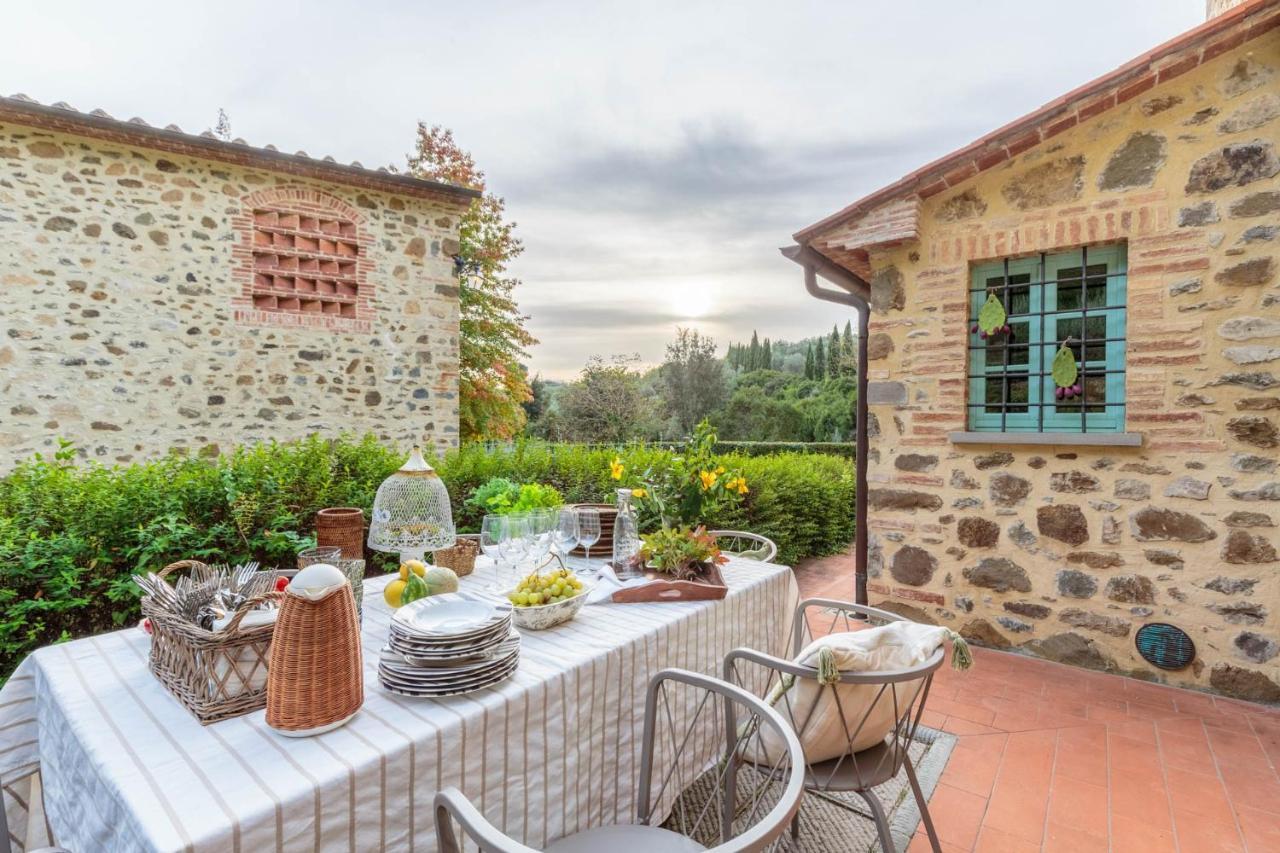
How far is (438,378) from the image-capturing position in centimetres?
645

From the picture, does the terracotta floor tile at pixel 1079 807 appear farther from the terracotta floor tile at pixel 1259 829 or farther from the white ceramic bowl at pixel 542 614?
the white ceramic bowl at pixel 542 614

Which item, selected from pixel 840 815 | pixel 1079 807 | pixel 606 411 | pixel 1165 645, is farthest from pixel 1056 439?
pixel 606 411

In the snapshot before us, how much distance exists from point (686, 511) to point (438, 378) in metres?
4.77

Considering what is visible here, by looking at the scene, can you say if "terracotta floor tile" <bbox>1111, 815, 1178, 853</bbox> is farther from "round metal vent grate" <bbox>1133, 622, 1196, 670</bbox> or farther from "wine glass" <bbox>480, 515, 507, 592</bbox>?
"wine glass" <bbox>480, 515, 507, 592</bbox>

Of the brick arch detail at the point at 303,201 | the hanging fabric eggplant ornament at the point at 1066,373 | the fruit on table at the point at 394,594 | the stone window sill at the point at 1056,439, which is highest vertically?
the brick arch detail at the point at 303,201

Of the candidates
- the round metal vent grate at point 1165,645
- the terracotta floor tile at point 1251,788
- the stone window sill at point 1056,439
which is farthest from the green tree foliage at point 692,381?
the terracotta floor tile at point 1251,788

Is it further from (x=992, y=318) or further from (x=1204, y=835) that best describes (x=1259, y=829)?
(x=992, y=318)

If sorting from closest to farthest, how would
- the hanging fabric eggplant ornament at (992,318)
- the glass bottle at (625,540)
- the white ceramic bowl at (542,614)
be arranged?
the white ceramic bowl at (542,614) < the glass bottle at (625,540) < the hanging fabric eggplant ornament at (992,318)

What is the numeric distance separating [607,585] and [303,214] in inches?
214

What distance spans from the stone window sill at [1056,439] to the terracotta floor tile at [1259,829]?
1644mm

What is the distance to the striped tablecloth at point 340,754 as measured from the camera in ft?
2.98

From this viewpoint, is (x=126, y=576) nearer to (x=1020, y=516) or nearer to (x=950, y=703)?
(x=950, y=703)

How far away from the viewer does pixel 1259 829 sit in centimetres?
201

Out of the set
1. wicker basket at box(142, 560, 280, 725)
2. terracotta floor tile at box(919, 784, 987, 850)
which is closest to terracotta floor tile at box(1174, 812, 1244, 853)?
terracotta floor tile at box(919, 784, 987, 850)
